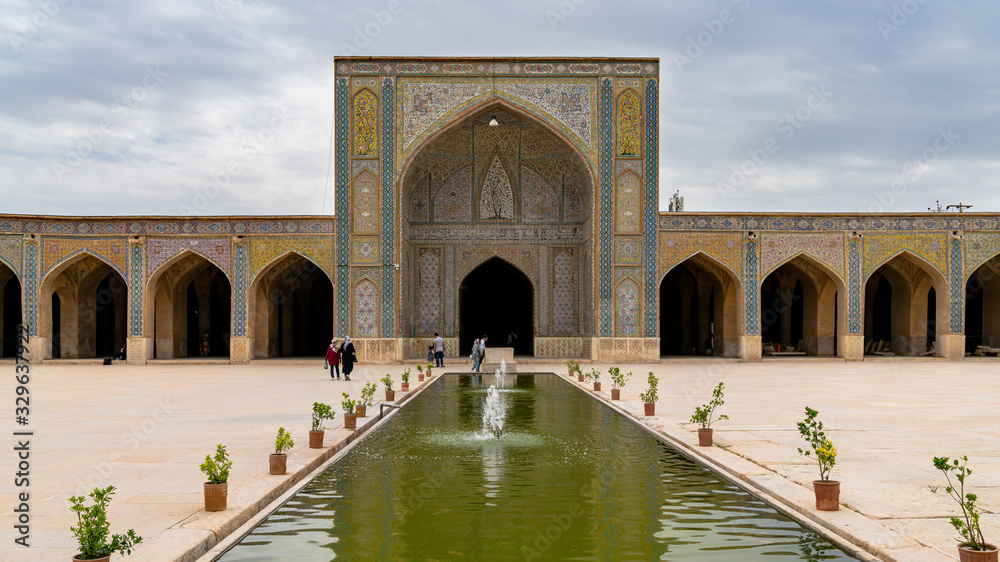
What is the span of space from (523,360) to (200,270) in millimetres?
9442

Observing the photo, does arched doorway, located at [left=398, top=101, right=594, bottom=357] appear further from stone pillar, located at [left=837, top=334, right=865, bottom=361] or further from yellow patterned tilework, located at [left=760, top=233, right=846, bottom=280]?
stone pillar, located at [left=837, top=334, right=865, bottom=361]

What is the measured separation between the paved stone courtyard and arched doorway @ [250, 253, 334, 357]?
20.7ft

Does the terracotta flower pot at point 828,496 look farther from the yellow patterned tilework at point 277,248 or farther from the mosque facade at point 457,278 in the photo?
the yellow patterned tilework at point 277,248

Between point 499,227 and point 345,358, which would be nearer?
point 345,358

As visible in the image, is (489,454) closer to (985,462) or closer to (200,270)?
(985,462)

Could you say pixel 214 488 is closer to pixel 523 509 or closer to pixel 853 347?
pixel 523 509

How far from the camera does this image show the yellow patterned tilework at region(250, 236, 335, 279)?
19.1 m

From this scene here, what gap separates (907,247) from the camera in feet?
64.1

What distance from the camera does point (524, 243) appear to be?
2131 centimetres

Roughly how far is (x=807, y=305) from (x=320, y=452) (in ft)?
61.7

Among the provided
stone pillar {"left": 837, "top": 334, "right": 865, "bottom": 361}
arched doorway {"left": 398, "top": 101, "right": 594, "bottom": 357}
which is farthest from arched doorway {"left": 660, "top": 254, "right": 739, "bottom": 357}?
arched doorway {"left": 398, "top": 101, "right": 594, "bottom": 357}

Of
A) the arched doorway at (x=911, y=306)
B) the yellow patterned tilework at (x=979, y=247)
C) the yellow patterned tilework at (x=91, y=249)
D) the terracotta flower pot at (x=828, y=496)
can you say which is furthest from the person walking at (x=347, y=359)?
the yellow patterned tilework at (x=979, y=247)

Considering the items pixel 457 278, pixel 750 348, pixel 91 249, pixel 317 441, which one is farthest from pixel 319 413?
pixel 91 249

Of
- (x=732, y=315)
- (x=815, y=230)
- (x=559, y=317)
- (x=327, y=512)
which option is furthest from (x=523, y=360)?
(x=327, y=512)
